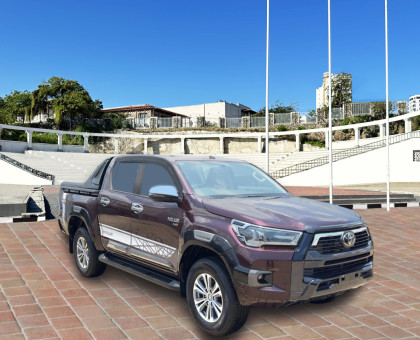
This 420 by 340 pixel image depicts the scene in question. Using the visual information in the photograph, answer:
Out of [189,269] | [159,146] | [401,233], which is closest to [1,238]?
[189,269]

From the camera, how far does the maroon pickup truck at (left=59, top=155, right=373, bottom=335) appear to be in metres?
3.37

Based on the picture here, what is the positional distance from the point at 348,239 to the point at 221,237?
128cm

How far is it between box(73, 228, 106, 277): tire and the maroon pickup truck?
0.03 meters

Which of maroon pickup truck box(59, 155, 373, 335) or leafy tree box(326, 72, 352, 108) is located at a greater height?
leafy tree box(326, 72, 352, 108)

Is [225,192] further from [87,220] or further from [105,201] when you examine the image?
[87,220]

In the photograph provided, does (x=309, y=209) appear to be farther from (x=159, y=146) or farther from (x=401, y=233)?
(x=159, y=146)

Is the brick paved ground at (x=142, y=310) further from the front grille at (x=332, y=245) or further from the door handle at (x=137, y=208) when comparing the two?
the door handle at (x=137, y=208)

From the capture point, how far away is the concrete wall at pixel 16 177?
2829 cm

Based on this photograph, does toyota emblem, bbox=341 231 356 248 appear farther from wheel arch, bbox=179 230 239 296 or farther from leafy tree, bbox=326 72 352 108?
leafy tree, bbox=326 72 352 108

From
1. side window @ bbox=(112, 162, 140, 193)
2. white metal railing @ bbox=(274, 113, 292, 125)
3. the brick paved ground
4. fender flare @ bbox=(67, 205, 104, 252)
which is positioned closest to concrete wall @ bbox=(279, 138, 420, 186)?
the brick paved ground

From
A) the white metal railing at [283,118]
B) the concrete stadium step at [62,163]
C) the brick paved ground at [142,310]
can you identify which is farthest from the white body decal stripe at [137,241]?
the white metal railing at [283,118]

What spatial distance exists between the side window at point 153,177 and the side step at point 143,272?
93 centimetres

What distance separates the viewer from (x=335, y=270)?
3.59 m

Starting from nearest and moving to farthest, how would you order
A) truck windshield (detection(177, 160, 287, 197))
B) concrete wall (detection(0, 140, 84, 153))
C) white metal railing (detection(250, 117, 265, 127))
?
truck windshield (detection(177, 160, 287, 197))
concrete wall (detection(0, 140, 84, 153))
white metal railing (detection(250, 117, 265, 127))
